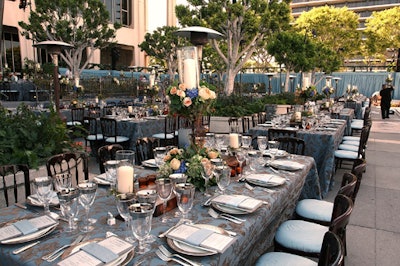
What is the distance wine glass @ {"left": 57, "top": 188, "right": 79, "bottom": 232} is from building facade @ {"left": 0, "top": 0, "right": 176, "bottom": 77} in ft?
75.2

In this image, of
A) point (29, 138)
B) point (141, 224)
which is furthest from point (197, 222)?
point (29, 138)

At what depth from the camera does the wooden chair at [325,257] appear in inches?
56.6

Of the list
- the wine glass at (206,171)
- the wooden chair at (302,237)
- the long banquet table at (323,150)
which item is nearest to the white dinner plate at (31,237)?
the wine glass at (206,171)

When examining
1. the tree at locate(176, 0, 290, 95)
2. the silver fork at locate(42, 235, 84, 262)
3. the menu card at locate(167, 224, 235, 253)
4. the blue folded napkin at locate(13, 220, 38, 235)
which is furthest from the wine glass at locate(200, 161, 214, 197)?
the tree at locate(176, 0, 290, 95)

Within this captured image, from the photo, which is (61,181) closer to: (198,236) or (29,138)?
(198,236)

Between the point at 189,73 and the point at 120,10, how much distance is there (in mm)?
31584

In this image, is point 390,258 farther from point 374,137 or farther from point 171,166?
point 374,137

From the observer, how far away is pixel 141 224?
61.3 inches

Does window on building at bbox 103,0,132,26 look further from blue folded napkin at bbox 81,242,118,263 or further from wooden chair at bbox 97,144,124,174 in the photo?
blue folded napkin at bbox 81,242,118,263

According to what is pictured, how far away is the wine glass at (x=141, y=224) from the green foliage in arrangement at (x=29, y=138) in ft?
8.03

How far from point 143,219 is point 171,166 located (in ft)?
2.90

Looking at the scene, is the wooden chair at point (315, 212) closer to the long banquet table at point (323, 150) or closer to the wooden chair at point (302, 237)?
the wooden chair at point (302, 237)

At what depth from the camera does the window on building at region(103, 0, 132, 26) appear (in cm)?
2957

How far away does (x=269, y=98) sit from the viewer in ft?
47.0
